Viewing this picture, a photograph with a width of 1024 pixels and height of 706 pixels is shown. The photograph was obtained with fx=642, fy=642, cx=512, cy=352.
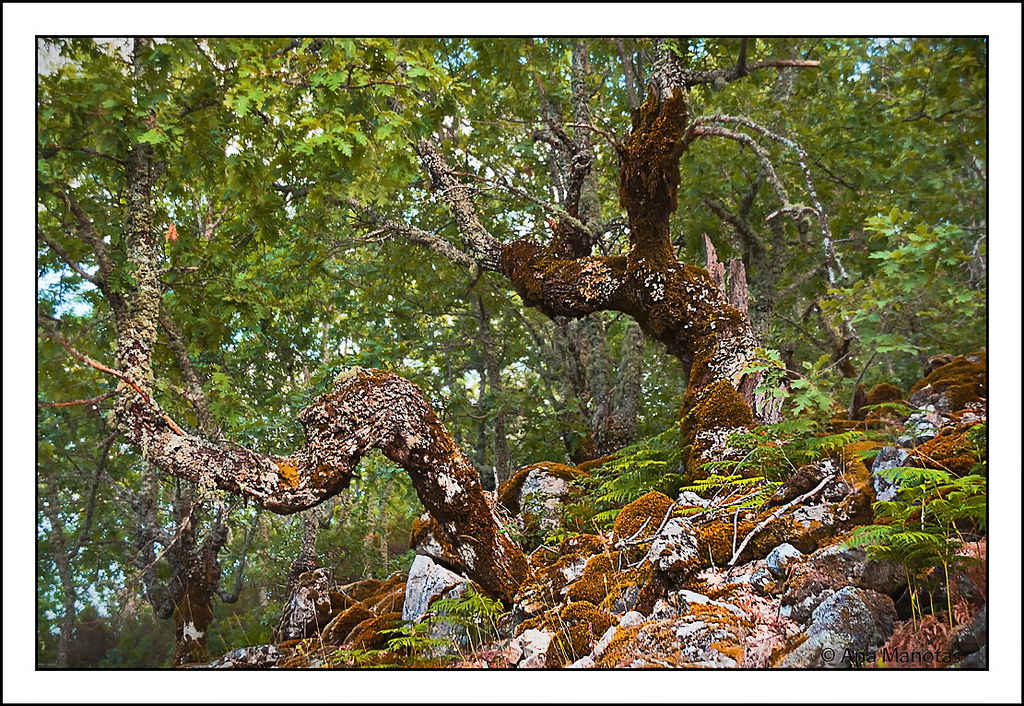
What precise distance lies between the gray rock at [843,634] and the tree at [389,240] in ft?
5.02

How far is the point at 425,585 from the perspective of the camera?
433cm

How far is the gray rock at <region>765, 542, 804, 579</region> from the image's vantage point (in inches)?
132

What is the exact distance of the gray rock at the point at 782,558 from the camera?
3350mm

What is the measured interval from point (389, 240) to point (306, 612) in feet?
14.8

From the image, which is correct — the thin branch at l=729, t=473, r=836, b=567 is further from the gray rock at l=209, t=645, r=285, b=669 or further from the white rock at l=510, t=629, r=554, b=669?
the gray rock at l=209, t=645, r=285, b=669

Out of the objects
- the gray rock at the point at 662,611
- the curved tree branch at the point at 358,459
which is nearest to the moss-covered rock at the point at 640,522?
the gray rock at the point at 662,611

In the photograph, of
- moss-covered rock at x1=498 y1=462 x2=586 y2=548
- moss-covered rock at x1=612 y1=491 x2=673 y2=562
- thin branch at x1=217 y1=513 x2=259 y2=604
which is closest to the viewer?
moss-covered rock at x1=612 y1=491 x2=673 y2=562

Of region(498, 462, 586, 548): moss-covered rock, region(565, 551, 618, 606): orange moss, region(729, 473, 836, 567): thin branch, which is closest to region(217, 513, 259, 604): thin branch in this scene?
region(498, 462, 586, 548): moss-covered rock

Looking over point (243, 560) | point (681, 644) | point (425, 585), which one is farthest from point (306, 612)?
point (243, 560)

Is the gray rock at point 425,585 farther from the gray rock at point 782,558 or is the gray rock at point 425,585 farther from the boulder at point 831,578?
the boulder at point 831,578

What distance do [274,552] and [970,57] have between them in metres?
10.4

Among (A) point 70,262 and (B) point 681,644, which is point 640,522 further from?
(A) point 70,262

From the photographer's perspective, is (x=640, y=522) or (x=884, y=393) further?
(x=884, y=393)

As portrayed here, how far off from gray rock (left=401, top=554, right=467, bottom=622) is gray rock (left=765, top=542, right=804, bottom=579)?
184 cm
